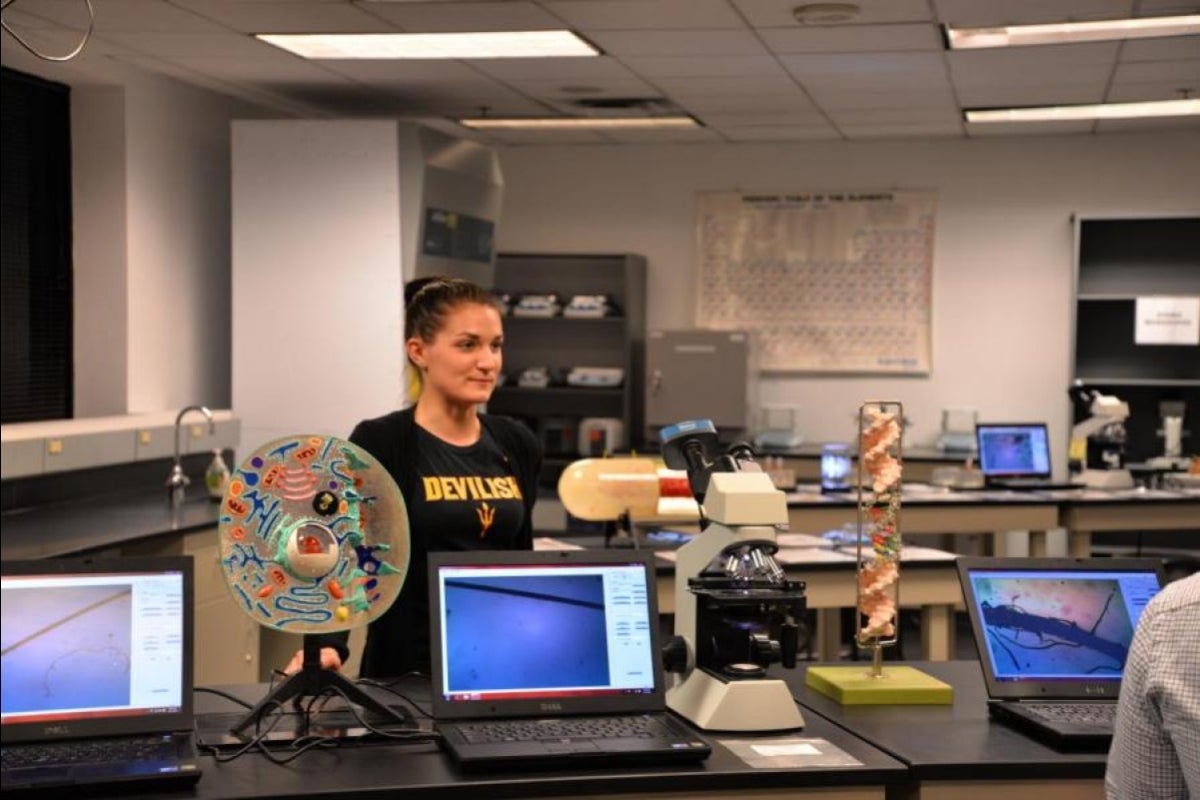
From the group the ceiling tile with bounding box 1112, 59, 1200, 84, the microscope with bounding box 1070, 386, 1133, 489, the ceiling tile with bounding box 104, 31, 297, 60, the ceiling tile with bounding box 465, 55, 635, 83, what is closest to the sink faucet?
the ceiling tile with bounding box 104, 31, 297, 60

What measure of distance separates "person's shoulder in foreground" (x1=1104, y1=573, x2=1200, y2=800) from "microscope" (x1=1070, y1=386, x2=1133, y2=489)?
5.76m

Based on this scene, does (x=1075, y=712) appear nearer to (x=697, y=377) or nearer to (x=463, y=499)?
(x=463, y=499)

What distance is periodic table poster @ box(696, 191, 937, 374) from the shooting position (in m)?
9.24

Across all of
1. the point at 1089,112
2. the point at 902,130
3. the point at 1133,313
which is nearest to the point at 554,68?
the point at 902,130

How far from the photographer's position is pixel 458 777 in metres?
2.31

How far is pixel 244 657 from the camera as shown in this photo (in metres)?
5.48

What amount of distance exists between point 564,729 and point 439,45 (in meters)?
4.18

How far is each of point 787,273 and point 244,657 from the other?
4.85 metres

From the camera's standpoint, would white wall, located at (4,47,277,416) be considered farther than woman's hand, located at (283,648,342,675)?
Yes

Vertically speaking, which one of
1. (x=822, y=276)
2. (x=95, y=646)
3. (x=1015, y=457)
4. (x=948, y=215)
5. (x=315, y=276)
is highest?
(x=948, y=215)

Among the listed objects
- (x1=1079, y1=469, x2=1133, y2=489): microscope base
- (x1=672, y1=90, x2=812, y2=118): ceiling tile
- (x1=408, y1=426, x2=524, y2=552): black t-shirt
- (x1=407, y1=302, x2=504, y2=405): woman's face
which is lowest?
(x1=1079, y1=469, x2=1133, y2=489): microscope base

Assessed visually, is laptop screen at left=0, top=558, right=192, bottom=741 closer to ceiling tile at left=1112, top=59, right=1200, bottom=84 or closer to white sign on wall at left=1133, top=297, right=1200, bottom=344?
ceiling tile at left=1112, top=59, right=1200, bottom=84

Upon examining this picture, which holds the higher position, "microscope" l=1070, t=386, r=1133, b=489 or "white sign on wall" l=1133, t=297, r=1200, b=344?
"white sign on wall" l=1133, t=297, r=1200, b=344

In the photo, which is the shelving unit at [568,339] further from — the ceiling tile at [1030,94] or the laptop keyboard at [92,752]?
the laptop keyboard at [92,752]
